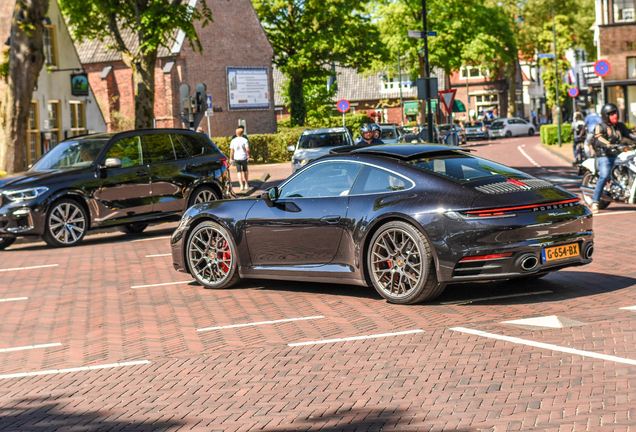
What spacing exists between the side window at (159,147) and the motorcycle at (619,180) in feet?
24.2

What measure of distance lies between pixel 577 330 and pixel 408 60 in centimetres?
5178

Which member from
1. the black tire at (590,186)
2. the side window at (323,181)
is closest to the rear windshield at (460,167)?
the side window at (323,181)

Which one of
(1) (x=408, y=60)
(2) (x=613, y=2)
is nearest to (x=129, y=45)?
(1) (x=408, y=60)

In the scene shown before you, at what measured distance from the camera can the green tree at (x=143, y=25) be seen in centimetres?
2241

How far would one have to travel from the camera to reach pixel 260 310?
7.86m

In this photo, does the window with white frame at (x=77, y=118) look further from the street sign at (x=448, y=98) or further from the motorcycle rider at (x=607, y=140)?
the motorcycle rider at (x=607, y=140)

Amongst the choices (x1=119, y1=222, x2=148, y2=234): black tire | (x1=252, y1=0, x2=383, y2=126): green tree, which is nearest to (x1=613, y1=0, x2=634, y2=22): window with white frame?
(x1=252, y1=0, x2=383, y2=126): green tree

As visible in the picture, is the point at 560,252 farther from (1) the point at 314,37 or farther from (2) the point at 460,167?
(1) the point at 314,37

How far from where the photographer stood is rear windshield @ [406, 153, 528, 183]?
755 centimetres

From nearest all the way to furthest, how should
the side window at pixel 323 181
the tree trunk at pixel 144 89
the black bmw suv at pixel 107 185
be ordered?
the side window at pixel 323 181 < the black bmw suv at pixel 107 185 < the tree trunk at pixel 144 89

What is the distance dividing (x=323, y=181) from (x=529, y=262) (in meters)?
2.18

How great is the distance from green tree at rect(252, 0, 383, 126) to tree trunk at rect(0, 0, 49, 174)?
106 feet

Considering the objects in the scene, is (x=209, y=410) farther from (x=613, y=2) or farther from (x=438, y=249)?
(x=613, y=2)

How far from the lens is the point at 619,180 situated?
47.5 feet
